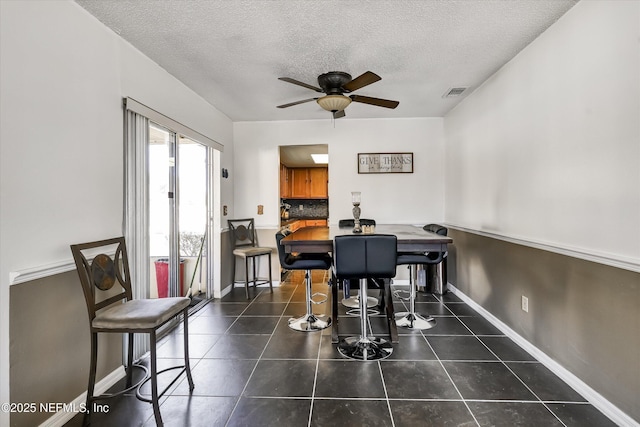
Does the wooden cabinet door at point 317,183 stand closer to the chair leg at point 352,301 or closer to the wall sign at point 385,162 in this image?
the wall sign at point 385,162

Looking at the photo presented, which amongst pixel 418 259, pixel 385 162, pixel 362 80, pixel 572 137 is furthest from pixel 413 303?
pixel 385 162

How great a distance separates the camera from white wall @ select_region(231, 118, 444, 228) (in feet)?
14.3

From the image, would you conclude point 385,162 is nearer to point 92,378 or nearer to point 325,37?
point 325,37

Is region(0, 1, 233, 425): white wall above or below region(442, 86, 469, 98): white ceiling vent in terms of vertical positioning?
below

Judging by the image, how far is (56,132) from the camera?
1.66 m

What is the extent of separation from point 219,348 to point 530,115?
3091 mm

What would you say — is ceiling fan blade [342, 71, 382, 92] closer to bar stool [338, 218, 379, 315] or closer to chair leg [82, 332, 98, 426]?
bar stool [338, 218, 379, 315]

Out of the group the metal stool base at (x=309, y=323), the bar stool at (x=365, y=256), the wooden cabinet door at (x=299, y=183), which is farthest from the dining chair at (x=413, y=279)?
the wooden cabinet door at (x=299, y=183)

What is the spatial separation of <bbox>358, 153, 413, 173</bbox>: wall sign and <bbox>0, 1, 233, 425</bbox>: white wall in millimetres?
2928

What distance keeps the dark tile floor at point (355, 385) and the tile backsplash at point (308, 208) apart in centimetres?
484

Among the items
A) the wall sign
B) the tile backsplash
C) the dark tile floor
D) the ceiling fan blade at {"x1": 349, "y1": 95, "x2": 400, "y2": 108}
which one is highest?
the ceiling fan blade at {"x1": 349, "y1": 95, "x2": 400, "y2": 108}

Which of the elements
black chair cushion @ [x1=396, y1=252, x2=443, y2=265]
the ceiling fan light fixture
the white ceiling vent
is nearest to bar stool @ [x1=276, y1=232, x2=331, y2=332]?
black chair cushion @ [x1=396, y1=252, x2=443, y2=265]

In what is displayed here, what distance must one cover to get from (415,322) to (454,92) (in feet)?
8.28

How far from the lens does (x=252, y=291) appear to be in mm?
4113
